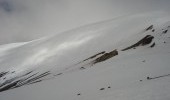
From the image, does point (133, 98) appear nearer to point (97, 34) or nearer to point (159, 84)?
point (159, 84)

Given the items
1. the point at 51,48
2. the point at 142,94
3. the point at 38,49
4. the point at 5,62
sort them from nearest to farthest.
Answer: the point at 142,94, the point at 51,48, the point at 38,49, the point at 5,62

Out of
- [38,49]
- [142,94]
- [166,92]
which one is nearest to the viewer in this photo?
[166,92]

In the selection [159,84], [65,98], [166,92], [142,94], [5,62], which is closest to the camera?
[166,92]

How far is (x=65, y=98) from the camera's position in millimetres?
14328

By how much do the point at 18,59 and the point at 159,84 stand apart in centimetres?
10660

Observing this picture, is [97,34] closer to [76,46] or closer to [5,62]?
[76,46]

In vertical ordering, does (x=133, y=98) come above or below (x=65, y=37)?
below

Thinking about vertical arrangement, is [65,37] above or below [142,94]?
above

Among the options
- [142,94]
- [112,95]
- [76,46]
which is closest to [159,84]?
[142,94]

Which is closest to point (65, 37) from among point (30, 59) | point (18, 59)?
point (30, 59)

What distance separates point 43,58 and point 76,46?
49.1ft

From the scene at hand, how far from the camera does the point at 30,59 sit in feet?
327

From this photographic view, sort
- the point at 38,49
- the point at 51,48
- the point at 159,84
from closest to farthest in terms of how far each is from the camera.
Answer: the point at 159,84 → the point at 51,48 → the point at 38,49

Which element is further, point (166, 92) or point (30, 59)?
point (30, 59)
